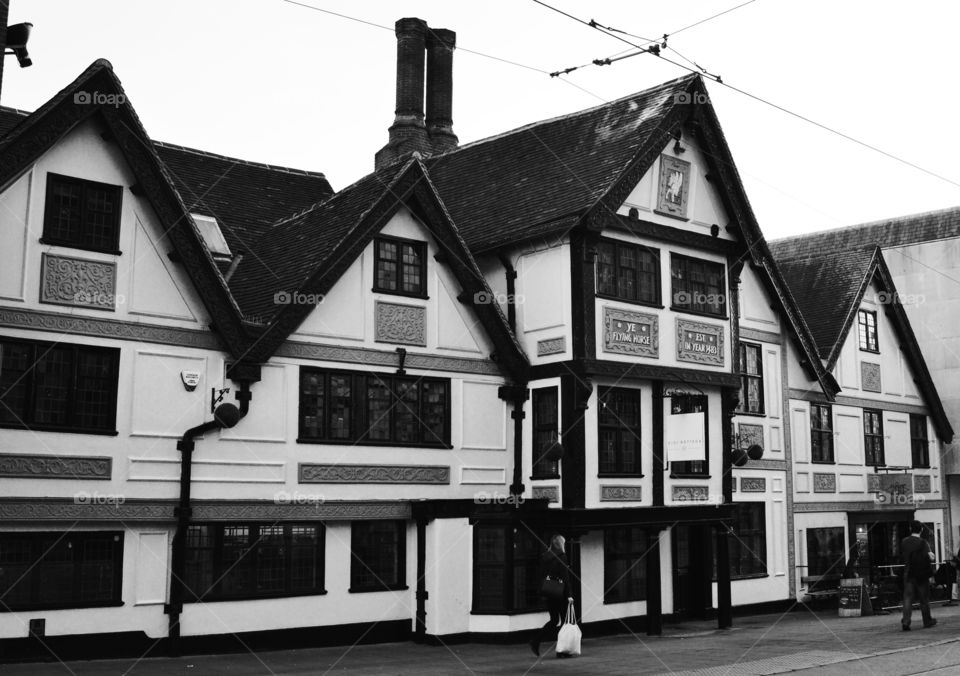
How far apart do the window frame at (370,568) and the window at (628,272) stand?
20.5ft

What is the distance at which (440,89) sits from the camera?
34.5 meters

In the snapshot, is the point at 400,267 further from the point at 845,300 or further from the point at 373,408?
the point at 845,300

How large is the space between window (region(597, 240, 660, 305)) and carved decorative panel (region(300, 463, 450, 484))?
4.95 meters

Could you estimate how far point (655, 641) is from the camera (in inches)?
864

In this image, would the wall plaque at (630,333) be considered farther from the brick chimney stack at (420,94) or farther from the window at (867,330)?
the window at (867,330)

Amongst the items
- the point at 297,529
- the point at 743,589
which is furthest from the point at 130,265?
the point at 743,589

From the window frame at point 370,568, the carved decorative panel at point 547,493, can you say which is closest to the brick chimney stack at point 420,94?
the carved decorative panel at point 547,493

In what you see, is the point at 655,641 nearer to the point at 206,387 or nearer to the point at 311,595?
the point at 311,595

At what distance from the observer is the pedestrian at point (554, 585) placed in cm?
1877

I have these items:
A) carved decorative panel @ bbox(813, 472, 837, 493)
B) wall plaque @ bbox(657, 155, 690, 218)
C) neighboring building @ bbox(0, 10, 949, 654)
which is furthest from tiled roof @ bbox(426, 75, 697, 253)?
carved decorative panel @ bbox(813, 472, 837, 493)

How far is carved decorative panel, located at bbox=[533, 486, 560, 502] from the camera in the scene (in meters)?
22.5

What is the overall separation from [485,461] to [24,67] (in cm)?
1139

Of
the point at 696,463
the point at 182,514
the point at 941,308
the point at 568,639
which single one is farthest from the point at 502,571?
the point at 941,308

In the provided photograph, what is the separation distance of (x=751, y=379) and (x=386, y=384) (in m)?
11.4
